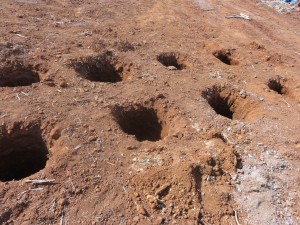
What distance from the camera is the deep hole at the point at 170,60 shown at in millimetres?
8047

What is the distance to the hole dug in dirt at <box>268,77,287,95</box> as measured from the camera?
25.7 ft

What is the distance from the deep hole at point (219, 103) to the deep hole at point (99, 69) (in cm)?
215

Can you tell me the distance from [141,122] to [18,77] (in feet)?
9.23

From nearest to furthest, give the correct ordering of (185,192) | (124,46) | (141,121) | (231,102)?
(185,192), (141,121), (231,102), (124,46)

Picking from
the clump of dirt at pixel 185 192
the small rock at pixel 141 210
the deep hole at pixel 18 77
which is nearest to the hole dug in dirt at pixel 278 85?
the clump of dirt at pixel 185 192

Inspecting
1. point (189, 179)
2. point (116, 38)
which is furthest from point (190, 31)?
point (189, 179)

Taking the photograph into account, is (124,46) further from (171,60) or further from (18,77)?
(18,77)

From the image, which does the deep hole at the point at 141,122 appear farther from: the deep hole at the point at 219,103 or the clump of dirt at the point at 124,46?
the clump of dirt at the point at 124,46

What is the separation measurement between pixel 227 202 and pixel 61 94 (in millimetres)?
3638

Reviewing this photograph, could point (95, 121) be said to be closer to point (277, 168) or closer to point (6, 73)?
point (6, 73)

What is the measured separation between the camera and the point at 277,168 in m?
5.33

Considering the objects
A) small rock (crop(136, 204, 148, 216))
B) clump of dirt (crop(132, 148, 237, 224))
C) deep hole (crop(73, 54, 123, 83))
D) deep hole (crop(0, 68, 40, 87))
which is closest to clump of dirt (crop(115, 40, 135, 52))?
deep hole (crop(73, 54, 123, 83))

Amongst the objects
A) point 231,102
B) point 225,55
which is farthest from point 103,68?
point 225,55

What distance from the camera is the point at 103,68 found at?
7.34 meters
